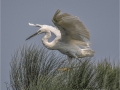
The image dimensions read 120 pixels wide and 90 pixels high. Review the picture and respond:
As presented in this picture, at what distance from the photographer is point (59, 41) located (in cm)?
1498

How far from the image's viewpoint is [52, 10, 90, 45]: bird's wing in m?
13.6

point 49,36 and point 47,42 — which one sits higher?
point 49,36

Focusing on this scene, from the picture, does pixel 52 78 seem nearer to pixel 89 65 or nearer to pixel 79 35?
pixel 89 65

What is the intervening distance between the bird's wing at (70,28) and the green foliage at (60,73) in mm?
570

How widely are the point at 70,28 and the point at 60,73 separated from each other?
1.50 meters

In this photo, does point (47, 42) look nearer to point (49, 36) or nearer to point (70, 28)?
point (49, 36)

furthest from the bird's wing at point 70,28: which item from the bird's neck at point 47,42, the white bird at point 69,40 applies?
the bird's neck at point 47,42

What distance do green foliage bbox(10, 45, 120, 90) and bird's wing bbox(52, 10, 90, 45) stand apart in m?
0.57

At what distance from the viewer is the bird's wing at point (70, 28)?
1365cm

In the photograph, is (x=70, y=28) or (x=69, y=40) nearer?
(x=70, y=28)

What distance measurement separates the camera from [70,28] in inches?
567

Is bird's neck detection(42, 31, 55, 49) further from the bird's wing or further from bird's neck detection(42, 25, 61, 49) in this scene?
the bird's wing

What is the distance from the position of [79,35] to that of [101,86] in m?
2.09

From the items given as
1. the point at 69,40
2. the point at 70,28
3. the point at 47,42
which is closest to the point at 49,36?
the point at 47,42
